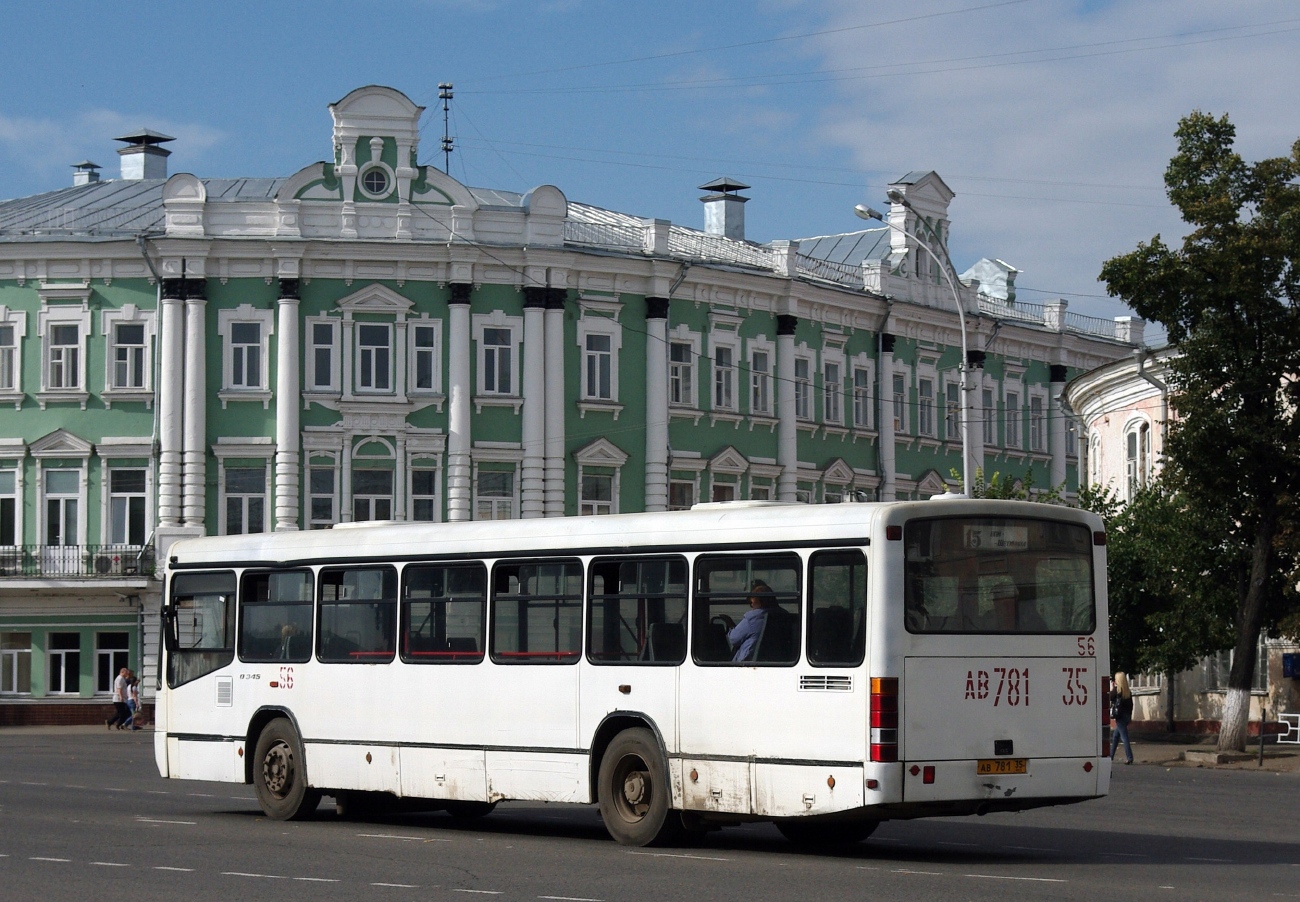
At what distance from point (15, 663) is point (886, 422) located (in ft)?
80.7

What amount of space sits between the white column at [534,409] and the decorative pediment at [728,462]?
5115 mm

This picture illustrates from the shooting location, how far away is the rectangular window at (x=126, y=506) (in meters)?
48.9

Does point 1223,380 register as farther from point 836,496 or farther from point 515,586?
point 836,496

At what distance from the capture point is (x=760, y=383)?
5459 cm

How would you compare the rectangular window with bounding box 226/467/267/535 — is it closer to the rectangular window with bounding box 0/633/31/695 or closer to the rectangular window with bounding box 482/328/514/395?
the rectangular window with bounding box 0/633/31/695

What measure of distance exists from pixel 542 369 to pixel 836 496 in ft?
35.8

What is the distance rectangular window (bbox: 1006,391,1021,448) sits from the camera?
2461 inches

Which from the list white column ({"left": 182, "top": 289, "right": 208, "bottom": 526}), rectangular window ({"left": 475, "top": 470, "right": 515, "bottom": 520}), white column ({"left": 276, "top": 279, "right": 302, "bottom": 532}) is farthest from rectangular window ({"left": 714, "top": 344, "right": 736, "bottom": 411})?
white column ({"left": 182, "top": 289, "right": 208, "bottom": 526})

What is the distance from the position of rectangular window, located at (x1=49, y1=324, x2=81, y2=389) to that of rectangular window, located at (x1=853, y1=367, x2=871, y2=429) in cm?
2118

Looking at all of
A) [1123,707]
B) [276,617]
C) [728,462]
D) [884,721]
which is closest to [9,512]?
[728,462]

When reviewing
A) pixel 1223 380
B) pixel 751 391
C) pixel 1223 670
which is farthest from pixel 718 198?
pixel 1223 380

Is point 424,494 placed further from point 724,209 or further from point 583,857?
point 583,857

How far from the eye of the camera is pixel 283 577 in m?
19.6

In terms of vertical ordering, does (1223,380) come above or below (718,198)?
below
